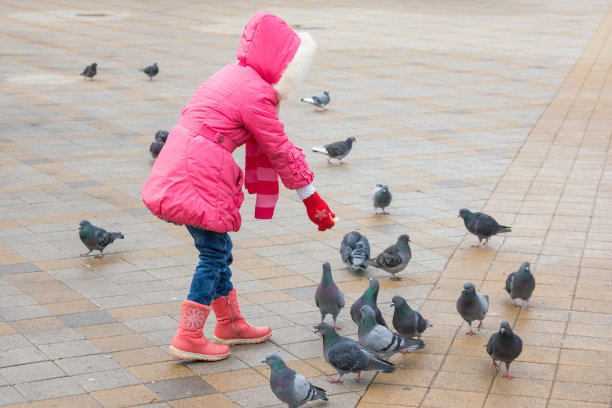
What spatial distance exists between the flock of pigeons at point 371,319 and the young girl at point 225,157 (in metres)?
0.71

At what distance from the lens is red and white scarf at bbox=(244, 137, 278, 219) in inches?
213

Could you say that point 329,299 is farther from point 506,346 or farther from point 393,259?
point 506,346

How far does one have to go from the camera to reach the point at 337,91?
1589 centimetres

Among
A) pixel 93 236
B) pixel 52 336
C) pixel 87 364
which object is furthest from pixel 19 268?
pixel 87 364

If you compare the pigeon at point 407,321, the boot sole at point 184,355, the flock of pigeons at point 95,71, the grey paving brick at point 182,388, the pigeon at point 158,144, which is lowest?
the grey paving brick at point 182,388

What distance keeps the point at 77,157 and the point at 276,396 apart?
272 inches

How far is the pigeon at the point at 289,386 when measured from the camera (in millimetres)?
4742

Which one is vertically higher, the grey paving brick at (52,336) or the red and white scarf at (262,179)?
the red and white scarf at (262,179)

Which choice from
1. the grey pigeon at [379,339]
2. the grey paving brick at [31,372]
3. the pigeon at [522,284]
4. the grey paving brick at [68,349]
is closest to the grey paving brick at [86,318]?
the grey paving brick at [68,349]

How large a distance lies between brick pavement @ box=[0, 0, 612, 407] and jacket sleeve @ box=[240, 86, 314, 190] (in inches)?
49.4

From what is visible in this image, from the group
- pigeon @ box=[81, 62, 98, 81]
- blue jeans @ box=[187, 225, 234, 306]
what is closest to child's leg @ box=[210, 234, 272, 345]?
blue jeans @ box=[187, 225, 234, 306]

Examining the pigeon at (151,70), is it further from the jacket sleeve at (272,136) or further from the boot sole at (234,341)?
the jacket sleeve at (272,136)

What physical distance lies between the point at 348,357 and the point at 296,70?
1.75 metres

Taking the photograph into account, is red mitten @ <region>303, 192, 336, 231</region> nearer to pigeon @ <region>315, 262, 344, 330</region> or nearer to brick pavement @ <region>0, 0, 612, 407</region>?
pigeon @ <region>315, 262, 344, 330</region>
